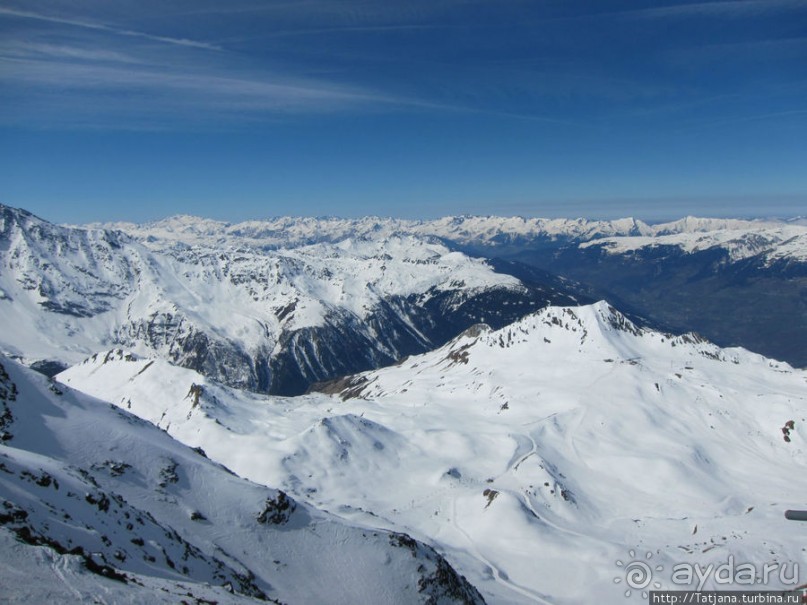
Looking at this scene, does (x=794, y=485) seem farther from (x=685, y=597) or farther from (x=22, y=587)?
(x=22, y=587)

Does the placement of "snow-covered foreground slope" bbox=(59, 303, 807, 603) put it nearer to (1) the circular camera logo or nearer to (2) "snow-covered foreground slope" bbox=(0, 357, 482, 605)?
(1) the circular camera logo

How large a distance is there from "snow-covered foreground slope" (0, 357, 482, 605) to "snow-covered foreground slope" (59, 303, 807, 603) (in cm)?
1869

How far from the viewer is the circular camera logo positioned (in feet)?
187

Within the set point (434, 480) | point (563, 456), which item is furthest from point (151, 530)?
point (563, 456)

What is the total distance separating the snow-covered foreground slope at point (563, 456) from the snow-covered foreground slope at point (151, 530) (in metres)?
18.7

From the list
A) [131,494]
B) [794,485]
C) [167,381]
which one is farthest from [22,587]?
[167,381]

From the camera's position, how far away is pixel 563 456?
105125 mm

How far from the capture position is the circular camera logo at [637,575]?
57.0 m

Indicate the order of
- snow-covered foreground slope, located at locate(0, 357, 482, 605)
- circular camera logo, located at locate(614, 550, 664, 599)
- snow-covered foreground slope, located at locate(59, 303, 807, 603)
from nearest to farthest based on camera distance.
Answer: snow-covered foreground slope, located at locate(0, 357, 482, 605)
circular camera logo, located at locate(614, 550, 664, 599)
snow-covered foreground slope, located at locate(59, 303, 807, 603)

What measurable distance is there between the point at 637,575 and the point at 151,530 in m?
51.3

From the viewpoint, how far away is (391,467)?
105 metres

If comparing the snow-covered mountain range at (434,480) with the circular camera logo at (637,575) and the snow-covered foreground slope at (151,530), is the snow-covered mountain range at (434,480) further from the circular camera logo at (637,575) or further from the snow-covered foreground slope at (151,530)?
the circular camera logo at (637,575)

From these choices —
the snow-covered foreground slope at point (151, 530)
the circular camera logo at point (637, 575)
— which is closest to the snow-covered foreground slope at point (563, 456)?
the circular camera logo at point (637, 575)

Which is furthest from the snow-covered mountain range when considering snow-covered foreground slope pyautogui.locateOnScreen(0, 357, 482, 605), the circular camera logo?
the circular camera logo
